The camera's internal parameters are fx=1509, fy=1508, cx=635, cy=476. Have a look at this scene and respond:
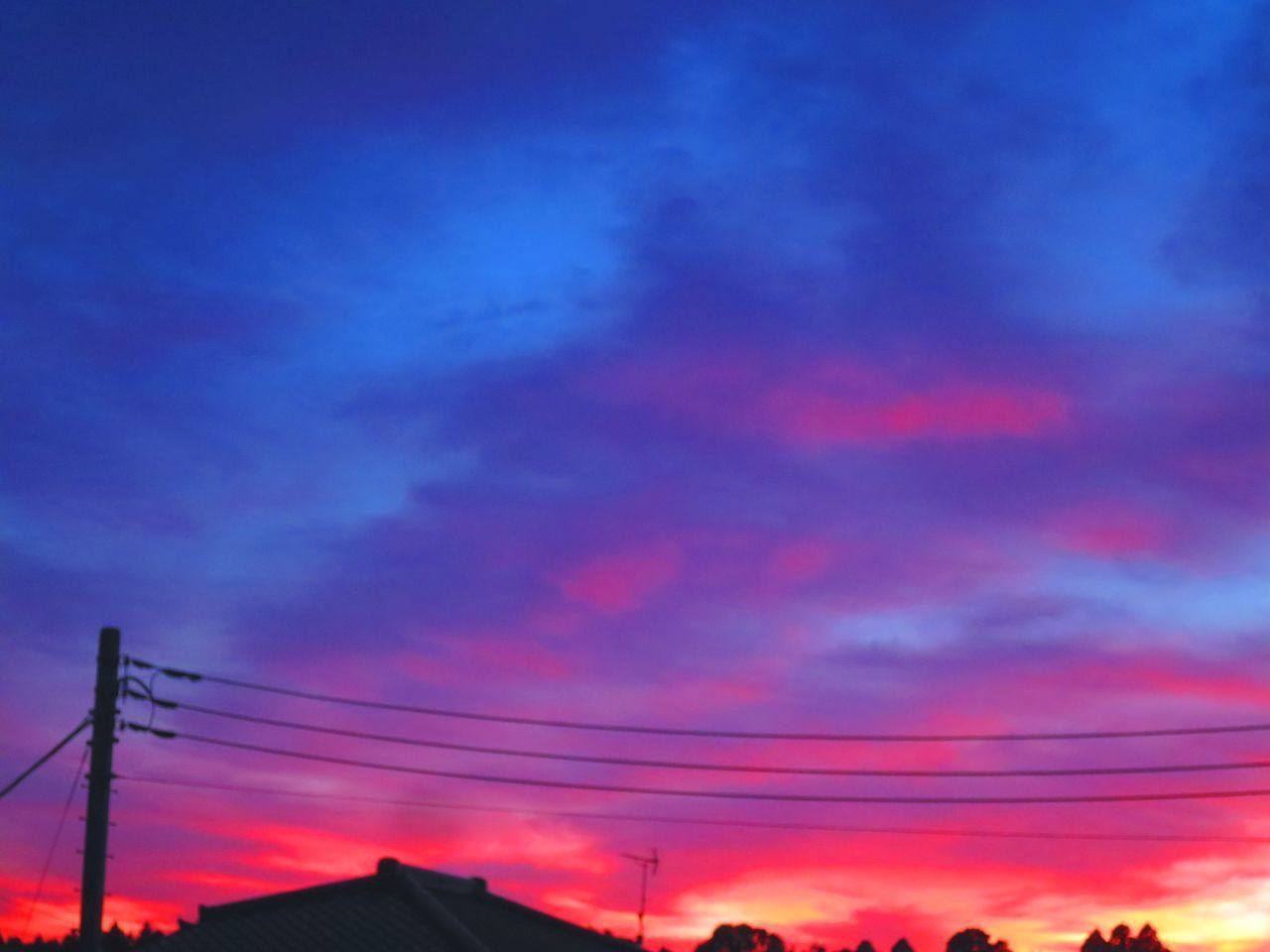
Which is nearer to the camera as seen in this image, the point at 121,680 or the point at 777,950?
the point at 121,680

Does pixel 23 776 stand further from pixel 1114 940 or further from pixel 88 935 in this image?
pixel 1114 940

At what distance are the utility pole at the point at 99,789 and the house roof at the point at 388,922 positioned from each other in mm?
4948

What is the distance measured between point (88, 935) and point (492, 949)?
8994 millimetres

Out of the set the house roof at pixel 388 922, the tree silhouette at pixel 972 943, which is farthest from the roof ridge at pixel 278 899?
the tree silhouette at pixel 972 943

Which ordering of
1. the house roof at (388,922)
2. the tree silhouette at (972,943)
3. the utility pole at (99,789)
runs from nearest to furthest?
the utility pole at (99,789) < the house roof at (388,922) < the tree silhouette at (972,943)

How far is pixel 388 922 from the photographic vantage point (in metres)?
36.5

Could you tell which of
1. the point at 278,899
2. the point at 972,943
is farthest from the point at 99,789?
the point at 972,943

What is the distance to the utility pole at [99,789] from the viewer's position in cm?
3275

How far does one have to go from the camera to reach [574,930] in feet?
131

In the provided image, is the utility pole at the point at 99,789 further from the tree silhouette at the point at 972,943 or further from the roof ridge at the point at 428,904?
the tree silhouette at the point at 972,943

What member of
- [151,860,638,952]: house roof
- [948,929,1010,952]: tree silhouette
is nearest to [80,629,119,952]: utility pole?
[151,860,638,952]: house roof

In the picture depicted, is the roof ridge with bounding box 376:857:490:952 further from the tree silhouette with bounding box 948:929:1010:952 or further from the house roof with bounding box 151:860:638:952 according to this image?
the tree silhouette with bounding box 948:929:1010:952

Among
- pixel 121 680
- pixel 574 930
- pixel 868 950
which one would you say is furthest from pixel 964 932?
pixel 121 680

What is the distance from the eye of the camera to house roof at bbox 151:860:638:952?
3581 cm
